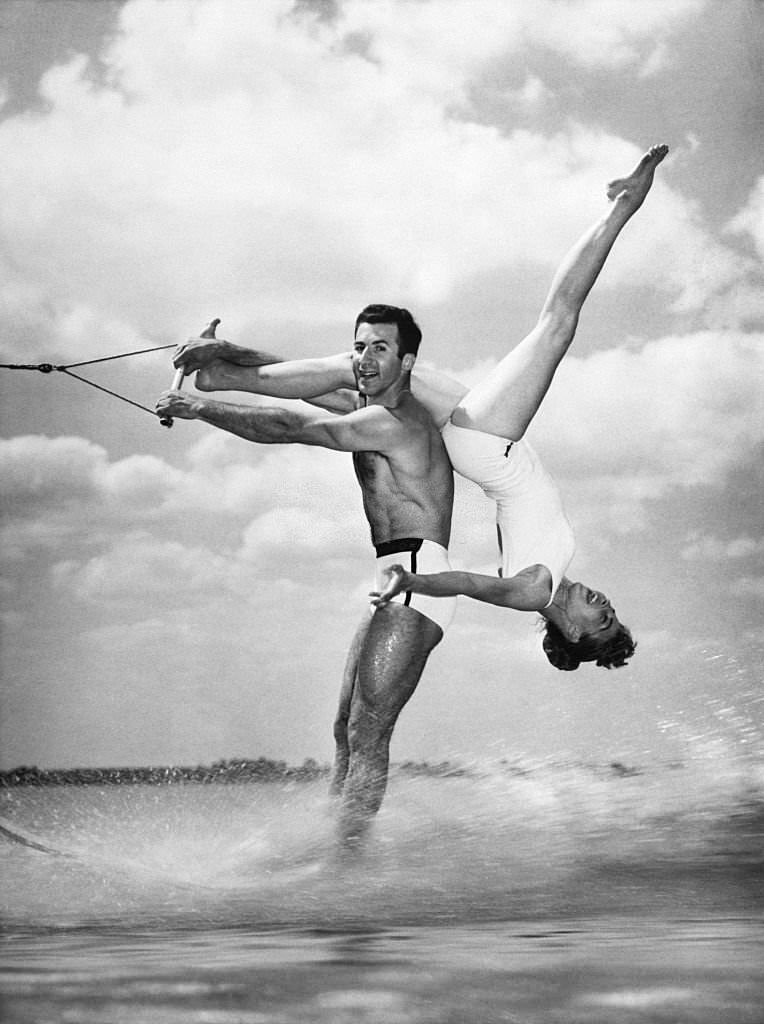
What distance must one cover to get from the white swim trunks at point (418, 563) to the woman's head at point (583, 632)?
294mm

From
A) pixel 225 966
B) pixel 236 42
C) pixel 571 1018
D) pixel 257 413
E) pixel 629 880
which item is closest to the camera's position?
pixel 571 1018

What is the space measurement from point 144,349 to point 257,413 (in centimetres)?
84

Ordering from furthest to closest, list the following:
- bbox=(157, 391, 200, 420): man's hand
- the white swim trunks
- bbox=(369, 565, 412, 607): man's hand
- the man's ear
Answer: the man's ear, the white swim trunks, bbox=(157, 391, 200, 420): man's hand, bbox=(369, 565, 412, 607): man's hand

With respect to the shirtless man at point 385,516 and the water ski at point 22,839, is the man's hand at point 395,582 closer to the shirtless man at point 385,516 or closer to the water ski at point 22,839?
the shirtless man at point 385,516

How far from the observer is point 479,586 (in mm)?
3211

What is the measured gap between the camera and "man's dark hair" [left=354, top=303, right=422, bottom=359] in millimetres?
3523

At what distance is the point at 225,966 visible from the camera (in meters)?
2.55

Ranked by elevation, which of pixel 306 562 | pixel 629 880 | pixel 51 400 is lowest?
pixel 629 880

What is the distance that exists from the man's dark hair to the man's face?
11 mm

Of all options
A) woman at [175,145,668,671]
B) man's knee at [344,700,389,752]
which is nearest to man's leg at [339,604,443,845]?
man's knee at [344,700,389,752]

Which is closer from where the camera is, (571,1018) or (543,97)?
(571,1018)

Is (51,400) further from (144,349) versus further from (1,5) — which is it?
(1,5)

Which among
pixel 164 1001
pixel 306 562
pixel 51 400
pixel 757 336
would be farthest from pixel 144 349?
pixel 164 1001

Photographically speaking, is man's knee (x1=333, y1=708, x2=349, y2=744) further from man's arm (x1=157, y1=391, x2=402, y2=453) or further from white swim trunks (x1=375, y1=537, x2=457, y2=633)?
man's arm (x1=157, y1=391, x2=402, y2=453)
